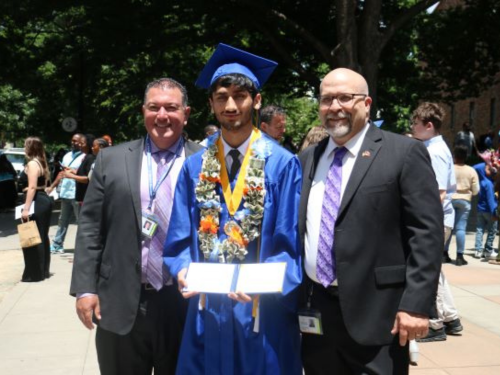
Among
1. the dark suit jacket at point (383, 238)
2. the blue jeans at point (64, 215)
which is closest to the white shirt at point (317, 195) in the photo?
the dark suit jacket at point (383, 238)

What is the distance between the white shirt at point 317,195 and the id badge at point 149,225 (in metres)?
0.78

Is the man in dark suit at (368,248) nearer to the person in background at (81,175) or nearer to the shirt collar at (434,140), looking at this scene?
the shirt collar at (434,140)

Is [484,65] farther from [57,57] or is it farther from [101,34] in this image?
[57,57]

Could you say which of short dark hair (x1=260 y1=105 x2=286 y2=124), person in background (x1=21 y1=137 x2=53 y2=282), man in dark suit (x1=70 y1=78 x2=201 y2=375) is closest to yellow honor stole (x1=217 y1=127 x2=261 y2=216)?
man in dark suit (x1=70 y1=78 x2=201 y2=375)

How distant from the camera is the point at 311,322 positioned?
10.0ft

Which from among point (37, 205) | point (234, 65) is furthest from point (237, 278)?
point (37, 205)

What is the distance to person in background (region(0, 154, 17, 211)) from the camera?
18500 mm

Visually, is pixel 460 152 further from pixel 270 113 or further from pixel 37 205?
pixel 37 205

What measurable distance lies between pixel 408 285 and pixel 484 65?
19.5 metres

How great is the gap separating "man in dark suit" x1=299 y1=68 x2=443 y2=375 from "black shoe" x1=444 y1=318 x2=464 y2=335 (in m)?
3.29

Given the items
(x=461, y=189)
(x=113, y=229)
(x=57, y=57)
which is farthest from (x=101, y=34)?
(x=113, y=229)

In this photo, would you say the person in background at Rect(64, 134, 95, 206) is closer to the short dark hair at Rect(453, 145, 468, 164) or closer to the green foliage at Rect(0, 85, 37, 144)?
the short dark hair at Rect(453, 145, 468, 164)

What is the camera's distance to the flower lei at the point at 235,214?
2.96 m

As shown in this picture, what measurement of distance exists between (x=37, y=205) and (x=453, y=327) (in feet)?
18.8
